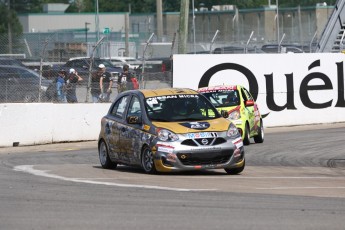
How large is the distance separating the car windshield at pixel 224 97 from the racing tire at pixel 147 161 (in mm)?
7761

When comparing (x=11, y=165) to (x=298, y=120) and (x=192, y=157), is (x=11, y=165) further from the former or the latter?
(x=298, y=120)

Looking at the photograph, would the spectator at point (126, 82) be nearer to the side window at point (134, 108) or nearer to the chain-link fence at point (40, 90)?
the chain-link fence at point (40, 90)

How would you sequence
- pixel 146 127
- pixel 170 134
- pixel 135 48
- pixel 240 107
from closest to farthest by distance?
pixel 170 134, pixel 146 127, pixel 240 107, pixel 135 48

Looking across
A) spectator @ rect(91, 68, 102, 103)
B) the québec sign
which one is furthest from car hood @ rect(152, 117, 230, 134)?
the québec sign

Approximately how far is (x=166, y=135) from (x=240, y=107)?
825cm

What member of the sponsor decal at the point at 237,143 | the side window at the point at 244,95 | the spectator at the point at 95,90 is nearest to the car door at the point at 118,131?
the sponsor decal at the point at 237,143

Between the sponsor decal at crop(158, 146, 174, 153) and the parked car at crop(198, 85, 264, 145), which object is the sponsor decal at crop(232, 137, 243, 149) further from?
the parked car at crop(198, 85, 264, 145)

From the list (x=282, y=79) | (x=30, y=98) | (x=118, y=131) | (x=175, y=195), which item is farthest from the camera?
(x=282, y=79)

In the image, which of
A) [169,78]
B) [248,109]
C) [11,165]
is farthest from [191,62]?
[11,165]

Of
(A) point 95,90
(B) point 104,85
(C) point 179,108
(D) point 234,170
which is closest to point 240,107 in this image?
(A) point 95,90

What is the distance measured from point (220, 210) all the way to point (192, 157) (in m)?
4.70

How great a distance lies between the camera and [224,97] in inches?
998

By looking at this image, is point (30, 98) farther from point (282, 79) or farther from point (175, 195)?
point (175, 195)

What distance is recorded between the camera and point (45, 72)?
3009 cm
